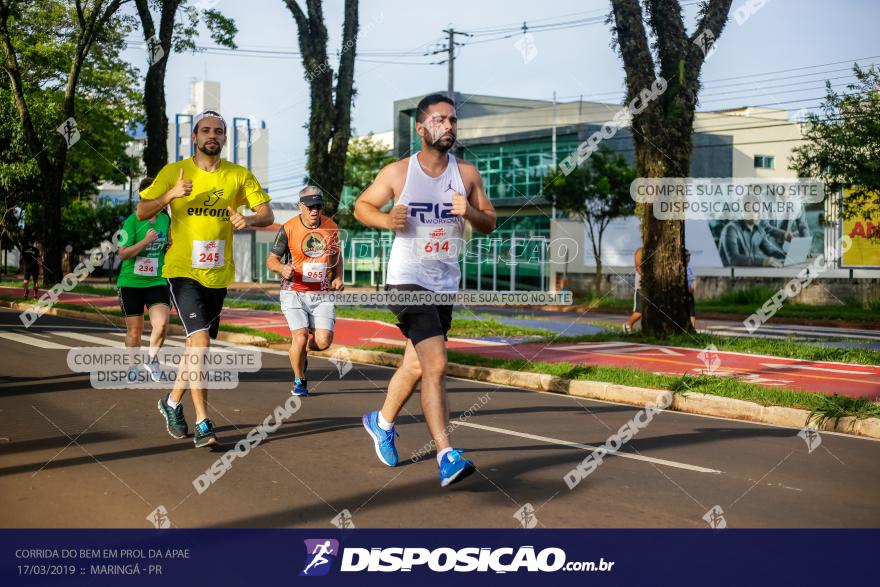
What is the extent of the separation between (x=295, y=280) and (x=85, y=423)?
9.09ft

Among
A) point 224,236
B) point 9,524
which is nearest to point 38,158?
point 224,236

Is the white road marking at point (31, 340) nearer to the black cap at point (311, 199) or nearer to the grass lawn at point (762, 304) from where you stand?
the black cap at point (311, 199)

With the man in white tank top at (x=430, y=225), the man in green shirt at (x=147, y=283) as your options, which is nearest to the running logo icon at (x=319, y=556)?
A: the man in white tank top at (x=430, y=225)

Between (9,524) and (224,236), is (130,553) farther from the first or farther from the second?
(224,236)

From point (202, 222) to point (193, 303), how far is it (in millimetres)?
554

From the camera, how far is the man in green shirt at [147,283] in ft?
30.3

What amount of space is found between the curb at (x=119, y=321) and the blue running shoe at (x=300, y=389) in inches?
109

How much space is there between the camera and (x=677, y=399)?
9031 millimetres

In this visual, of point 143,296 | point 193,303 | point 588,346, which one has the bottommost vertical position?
point 588,346

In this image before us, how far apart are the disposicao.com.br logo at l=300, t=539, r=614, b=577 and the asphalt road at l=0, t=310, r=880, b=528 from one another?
0.35 meters

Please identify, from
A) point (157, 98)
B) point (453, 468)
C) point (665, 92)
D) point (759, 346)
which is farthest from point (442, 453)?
point (157, 98)

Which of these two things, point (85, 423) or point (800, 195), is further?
point (800, 195)

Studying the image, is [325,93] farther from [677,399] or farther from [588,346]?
[677,399]

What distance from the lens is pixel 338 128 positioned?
68.3 ft
